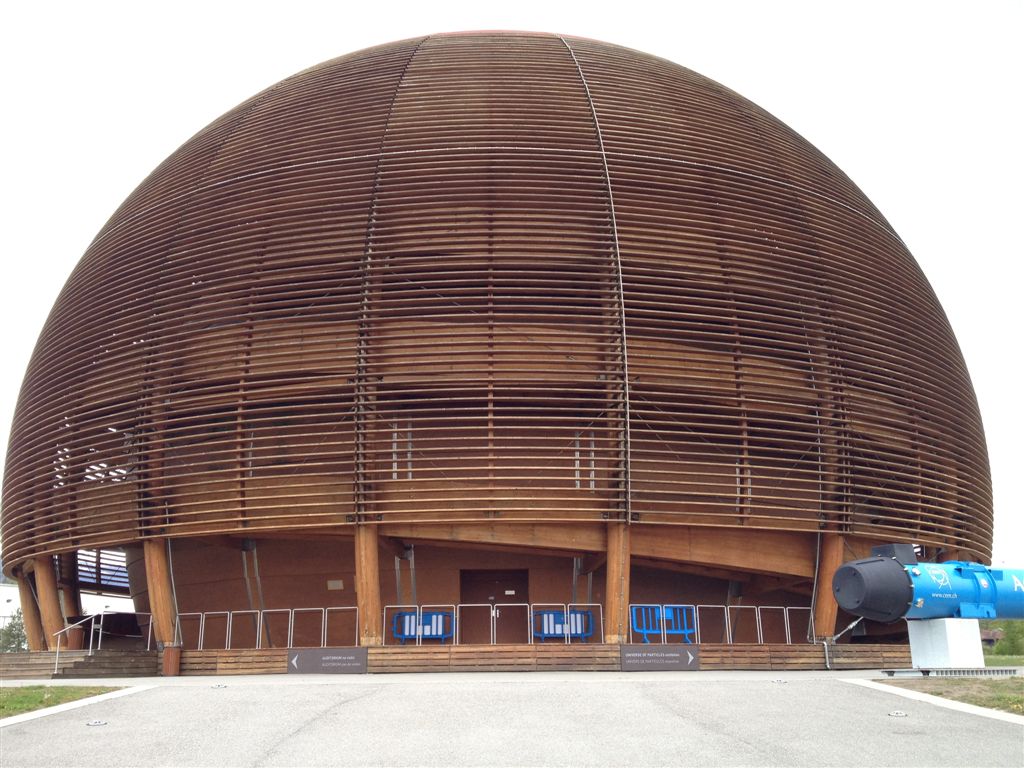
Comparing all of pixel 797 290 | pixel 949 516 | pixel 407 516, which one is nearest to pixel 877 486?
pixel 949 516

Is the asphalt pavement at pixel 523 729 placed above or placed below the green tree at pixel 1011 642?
above

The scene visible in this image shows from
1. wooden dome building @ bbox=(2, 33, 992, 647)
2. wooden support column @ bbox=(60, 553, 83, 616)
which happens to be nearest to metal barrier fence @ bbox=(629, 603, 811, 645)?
wooden dome building @ bbox=(2, 33, 992, 647)

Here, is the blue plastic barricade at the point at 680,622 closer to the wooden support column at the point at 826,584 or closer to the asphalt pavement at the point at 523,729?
the wooden support column at the point at 826,584

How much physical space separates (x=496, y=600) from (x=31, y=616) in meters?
12.2

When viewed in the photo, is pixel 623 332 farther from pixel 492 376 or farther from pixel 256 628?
pixel 256 628

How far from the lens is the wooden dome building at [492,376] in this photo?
17312mm

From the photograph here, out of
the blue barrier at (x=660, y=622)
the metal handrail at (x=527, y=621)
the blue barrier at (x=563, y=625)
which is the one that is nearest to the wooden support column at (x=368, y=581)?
the metal handrail at (x=527, y=621)

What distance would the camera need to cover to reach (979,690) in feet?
34.2

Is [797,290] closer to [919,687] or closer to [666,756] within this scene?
[919,687]

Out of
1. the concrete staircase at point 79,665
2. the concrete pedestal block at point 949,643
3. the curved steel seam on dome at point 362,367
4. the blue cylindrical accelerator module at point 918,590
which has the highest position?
the curved steel seam on dome at point 362,367

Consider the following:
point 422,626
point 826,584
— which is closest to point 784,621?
point 826,584

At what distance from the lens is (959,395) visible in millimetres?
22328

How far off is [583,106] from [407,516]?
9690 millimetres

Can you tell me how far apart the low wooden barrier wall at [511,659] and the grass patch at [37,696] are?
422cm
